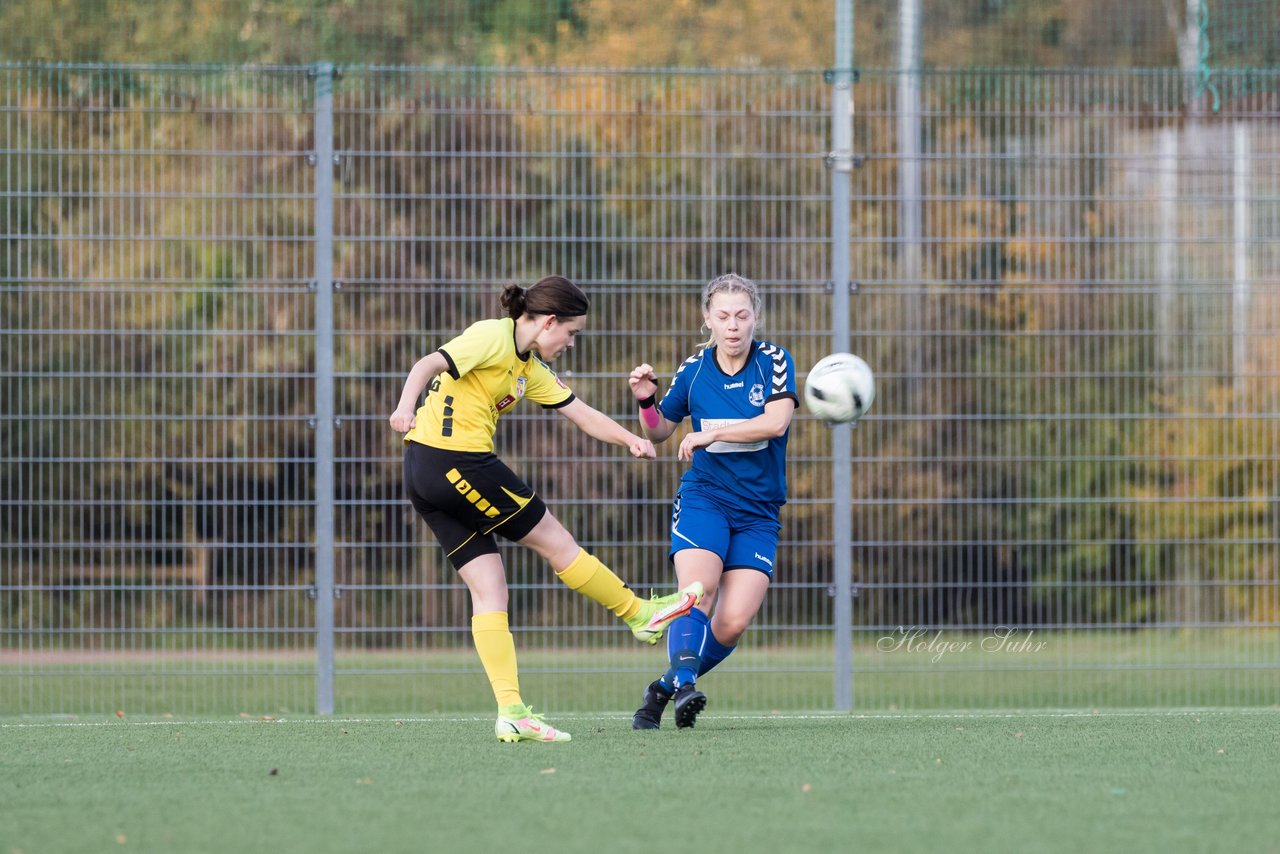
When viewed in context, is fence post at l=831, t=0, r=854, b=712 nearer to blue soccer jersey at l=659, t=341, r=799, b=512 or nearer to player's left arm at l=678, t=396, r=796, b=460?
blue soccer jersey at l=659, t=341, r=799, b=512

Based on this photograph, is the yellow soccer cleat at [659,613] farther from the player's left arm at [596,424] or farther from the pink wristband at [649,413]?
the pink wristband at [649,413]

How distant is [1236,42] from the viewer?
31.4ft

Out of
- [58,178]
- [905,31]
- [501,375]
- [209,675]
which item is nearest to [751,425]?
[501,375]

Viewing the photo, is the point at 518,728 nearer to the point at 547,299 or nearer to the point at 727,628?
the point at 727,628

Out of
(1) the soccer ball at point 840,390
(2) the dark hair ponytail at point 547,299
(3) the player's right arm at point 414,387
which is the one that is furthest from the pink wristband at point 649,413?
(3) the player's right arm at point 414,387

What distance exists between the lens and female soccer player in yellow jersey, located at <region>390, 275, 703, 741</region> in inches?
227

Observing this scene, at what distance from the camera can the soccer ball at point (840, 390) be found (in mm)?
6406

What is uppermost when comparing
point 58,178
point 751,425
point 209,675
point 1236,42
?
point 1236,42

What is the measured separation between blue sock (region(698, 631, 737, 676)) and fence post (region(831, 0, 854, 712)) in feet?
6.48

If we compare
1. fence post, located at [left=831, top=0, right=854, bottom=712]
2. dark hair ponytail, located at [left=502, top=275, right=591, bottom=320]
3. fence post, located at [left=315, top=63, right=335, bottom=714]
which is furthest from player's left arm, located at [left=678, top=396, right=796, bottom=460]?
fence post, located at [left=315, top=63, right=335, bottom=714]

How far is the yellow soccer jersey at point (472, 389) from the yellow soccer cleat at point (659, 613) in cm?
80

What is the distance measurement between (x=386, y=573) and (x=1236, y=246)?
466 centimetres

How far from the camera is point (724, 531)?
6.32 metres

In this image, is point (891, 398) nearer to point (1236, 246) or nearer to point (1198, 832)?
point (1236, 246)
